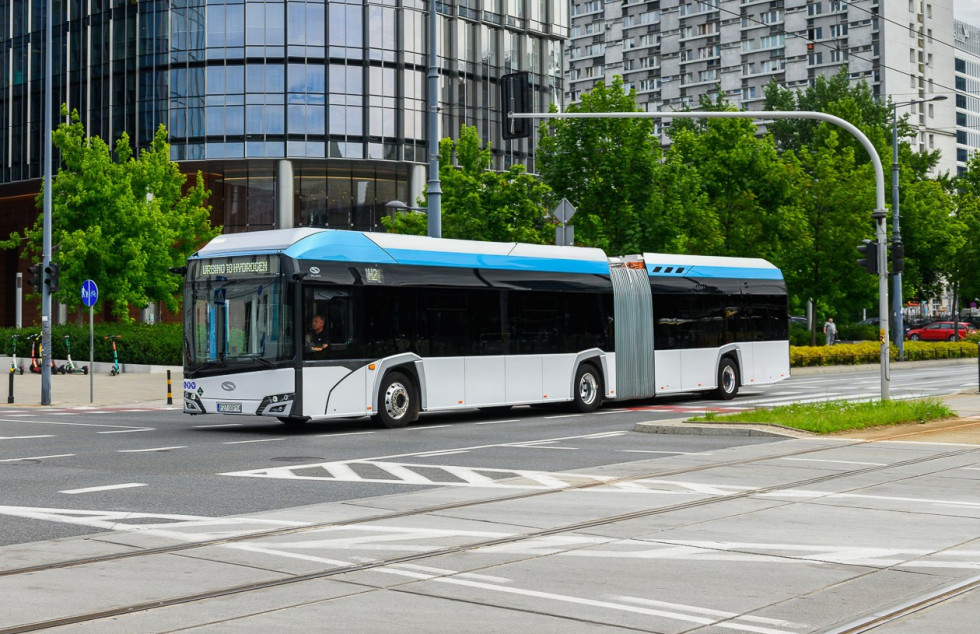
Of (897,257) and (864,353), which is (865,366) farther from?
(897,257)

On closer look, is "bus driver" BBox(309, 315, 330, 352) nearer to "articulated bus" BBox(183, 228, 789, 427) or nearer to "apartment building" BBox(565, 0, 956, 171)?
"articulated bus" BBox(183, 228, 789, 427)

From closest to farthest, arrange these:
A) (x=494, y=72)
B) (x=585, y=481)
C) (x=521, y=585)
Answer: (x=521, y=585) < (x=585, y=481) < (x=494, y=72)

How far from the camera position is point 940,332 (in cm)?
7419

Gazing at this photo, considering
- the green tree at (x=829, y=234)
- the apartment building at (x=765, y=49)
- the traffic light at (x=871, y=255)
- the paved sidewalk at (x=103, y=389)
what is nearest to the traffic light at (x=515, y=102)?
the traffic light at (x=871, y=255)

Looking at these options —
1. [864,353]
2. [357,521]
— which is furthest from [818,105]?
[357,521]

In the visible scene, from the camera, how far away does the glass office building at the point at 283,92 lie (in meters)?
58.0

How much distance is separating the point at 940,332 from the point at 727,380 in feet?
167

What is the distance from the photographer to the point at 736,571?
7.95 meters

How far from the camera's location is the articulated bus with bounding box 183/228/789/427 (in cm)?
1883

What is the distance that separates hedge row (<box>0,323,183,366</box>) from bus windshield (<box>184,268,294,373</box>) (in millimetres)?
21509

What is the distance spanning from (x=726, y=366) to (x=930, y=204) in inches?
1411

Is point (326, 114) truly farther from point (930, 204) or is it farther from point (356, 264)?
point (356, 264)

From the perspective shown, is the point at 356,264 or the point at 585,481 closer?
the point at 585,481

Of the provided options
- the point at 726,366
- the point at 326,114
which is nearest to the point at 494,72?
the point at 326,114
